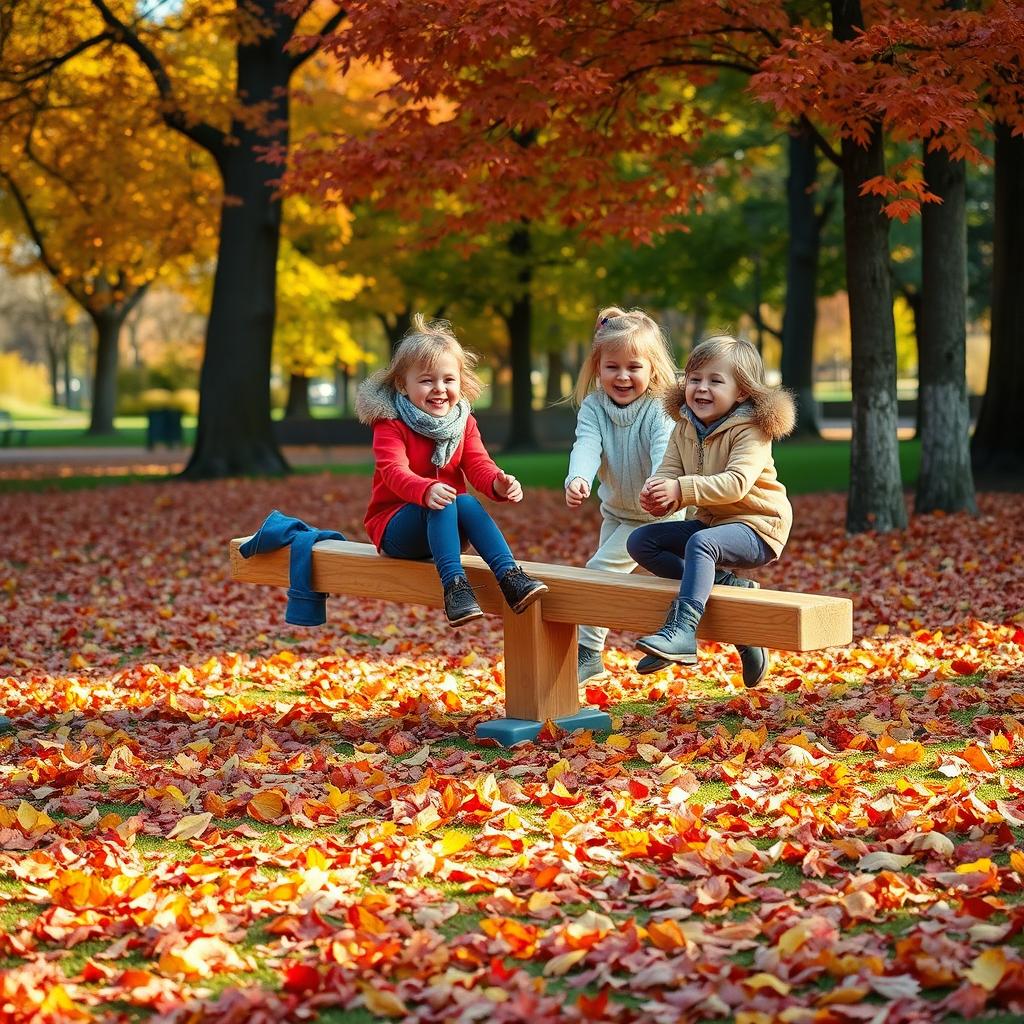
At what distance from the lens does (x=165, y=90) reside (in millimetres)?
18453

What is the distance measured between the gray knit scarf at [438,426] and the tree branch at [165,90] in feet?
44.9

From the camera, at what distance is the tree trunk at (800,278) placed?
26016mm

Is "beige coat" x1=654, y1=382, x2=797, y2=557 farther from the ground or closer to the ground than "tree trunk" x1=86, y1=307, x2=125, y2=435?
closer to the ground

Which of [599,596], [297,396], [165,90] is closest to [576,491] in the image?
[599,596]

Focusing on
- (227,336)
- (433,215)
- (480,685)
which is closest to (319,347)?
(433,215)

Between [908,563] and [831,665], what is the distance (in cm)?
339

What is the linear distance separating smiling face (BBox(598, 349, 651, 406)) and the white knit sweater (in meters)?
0.05

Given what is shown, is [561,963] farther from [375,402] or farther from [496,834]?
[375,402]

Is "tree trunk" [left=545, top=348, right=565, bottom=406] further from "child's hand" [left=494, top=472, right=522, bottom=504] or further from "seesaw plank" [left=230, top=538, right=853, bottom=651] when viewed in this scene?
"child's hand" [left=494, top=472, right=522, bottom=504]

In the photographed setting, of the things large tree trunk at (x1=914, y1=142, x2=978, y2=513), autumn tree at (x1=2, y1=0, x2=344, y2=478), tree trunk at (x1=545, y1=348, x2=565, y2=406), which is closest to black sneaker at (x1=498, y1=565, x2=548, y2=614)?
large tree trunk at (x1=914, y1=142, x2=978, y2=513)

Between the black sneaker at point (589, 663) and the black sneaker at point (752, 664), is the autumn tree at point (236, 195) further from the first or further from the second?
the black sneaker at point (752, 664)

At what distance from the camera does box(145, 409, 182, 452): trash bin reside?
29.6 metres

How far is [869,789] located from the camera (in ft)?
15.8

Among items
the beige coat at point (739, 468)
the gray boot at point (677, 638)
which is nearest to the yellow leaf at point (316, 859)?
the gray boot at point (677, 638)
